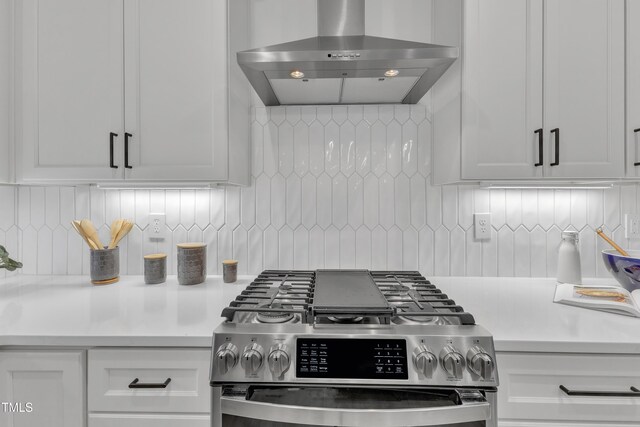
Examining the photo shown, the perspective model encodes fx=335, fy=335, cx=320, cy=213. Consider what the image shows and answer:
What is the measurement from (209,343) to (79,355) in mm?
395

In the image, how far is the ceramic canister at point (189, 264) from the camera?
1.55 m

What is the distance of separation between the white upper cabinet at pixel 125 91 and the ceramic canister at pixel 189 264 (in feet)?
1.12

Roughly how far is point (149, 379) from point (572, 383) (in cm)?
125

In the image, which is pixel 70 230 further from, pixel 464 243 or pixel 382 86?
pixel 464 243

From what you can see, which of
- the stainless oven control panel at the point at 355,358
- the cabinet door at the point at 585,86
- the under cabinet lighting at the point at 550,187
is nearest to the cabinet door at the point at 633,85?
the cabinet door at the point at 585,86

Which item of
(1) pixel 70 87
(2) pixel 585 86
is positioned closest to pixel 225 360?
(1) pixel 70 87

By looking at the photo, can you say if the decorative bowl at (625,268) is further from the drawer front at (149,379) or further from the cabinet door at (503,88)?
the drawer front at (149,379)

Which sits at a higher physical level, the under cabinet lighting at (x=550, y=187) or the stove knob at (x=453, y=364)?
the under cabinet lighting at (x=550, y=187)

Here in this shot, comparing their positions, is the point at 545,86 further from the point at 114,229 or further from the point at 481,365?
the point at 114,229

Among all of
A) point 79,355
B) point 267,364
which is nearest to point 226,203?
point 79,355

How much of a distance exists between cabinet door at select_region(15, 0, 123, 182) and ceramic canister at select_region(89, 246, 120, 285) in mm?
361

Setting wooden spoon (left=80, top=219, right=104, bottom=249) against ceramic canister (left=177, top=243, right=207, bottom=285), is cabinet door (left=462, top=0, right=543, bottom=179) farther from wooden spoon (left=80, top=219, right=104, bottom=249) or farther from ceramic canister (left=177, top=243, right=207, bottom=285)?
wooden spoon (left=80, top=219, right=104, bottom=249)

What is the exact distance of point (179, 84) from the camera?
1398mm

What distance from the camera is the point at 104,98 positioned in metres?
1.42
